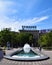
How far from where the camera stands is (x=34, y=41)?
91938 millimetres

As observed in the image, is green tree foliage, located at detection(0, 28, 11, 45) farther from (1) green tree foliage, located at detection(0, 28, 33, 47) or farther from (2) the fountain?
(2) the fountain

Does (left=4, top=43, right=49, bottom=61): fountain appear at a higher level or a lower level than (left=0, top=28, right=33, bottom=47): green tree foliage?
lower

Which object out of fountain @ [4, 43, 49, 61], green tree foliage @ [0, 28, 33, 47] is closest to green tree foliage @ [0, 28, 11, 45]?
green tree foliage @ [0, 28, 33, 47]

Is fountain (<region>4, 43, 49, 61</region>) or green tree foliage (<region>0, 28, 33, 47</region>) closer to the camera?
fountain (<region>4, 43, 49, 61</region>)

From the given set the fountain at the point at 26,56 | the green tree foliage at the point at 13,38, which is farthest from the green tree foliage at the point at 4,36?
the fountain at the point at 26,56

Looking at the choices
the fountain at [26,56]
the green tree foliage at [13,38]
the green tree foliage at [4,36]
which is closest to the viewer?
the fountain at [26,56]

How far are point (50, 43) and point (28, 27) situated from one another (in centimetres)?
4213

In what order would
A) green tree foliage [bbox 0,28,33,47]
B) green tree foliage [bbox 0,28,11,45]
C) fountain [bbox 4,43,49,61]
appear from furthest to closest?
green tree foliage [bbox 0,28,33,47] → green tree foliage [bbox 0,28,11,45] → fountain [bbox 4,43,49,61]

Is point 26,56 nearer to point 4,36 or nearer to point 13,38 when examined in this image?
point 4,36

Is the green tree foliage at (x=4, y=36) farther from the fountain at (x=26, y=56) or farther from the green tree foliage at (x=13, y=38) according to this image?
the fountain at (x=26, y=56)

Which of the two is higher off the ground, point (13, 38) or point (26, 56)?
point (13, 38)

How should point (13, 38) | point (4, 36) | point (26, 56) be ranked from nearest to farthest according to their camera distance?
point (26, 56) → point (4, 36) → point (13, 38)

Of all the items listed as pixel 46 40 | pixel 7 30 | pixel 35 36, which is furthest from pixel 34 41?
pixel 46 40

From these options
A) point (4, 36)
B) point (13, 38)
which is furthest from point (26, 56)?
point (13, 38)
